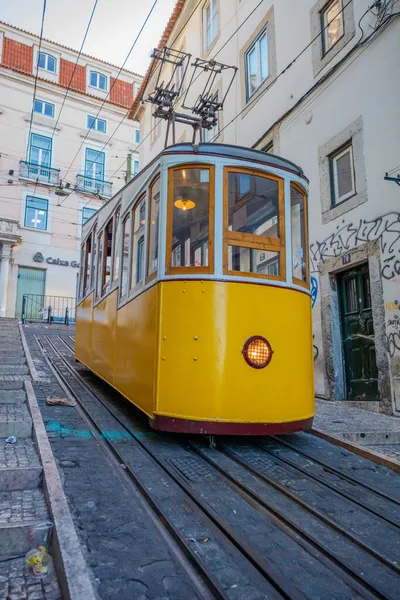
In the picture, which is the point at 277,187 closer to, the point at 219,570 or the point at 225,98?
the point at 219,570

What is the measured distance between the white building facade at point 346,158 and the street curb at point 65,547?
207 inches

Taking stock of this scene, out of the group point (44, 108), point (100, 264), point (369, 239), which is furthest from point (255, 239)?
point (44, 108)

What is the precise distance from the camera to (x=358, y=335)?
299 inches

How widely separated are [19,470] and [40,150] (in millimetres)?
26044

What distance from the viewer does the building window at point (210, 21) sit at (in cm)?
1381

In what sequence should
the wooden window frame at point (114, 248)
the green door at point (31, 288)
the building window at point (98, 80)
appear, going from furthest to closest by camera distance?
the building window at point (98, 80), the green door at point (31, 288), the wooden window frame at point (114, 248)

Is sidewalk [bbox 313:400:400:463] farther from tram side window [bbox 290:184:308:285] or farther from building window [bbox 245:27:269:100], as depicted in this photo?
building window [bbox 245:27:269:100]

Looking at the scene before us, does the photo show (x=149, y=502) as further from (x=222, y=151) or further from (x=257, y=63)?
(x=257, y=63)

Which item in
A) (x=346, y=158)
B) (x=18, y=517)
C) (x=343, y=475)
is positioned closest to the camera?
(x=18, y=517)

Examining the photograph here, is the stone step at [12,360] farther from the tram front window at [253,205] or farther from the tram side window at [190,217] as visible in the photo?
the tram front window at [253,205]

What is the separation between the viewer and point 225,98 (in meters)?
13.0

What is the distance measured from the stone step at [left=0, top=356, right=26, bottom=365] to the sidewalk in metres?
5.59

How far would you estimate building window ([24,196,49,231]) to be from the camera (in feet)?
80.9

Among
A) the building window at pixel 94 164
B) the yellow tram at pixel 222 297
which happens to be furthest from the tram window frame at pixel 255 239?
the building window at pixel 94 164
